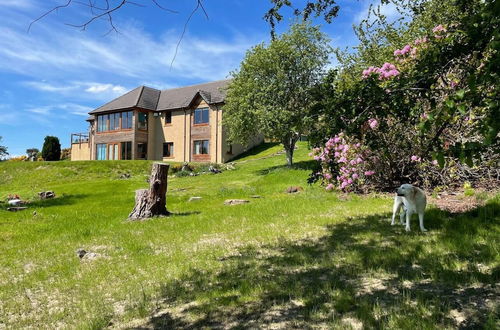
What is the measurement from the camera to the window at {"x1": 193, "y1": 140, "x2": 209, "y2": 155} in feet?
156

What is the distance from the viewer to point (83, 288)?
6.17 metres

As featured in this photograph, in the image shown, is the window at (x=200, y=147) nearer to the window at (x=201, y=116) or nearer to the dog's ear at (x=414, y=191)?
the window at (x=201, y=116)

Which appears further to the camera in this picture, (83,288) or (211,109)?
(211,109)

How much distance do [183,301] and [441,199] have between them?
387 inches

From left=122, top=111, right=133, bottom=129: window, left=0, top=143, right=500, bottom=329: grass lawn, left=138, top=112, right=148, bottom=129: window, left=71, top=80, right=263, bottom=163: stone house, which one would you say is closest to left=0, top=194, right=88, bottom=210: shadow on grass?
left=0, top=143, right=500, bottom=329: grass lawn

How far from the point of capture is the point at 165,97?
5416 cm

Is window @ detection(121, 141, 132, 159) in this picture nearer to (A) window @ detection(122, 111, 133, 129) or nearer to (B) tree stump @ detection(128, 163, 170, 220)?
(A) window @ detection(122, 111, 133, 129)

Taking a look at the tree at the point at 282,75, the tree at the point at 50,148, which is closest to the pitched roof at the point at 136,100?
the tree at the point at 50,148

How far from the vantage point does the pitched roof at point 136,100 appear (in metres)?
50.3

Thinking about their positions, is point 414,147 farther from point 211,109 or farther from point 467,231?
point 211,109

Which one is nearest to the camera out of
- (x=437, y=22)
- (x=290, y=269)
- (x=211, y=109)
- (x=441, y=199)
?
(x=290, y=269)

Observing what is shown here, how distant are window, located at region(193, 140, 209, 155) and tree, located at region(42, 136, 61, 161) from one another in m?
23.8

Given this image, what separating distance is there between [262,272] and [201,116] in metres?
43.1

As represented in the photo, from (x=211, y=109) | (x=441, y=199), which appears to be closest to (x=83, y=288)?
(x=441, y=199)
